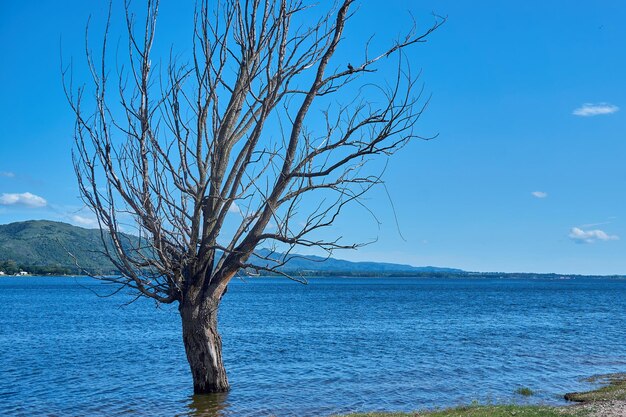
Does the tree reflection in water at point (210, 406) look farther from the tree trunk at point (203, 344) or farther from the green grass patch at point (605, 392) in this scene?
the green grass patch at point (605, 392)

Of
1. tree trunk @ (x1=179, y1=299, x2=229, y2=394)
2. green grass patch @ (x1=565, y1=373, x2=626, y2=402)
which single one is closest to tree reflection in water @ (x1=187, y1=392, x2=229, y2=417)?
tree trunk @ (x1=179, y1=299, x2=229, y2=394)

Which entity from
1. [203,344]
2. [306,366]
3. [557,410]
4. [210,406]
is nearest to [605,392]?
[557,410]

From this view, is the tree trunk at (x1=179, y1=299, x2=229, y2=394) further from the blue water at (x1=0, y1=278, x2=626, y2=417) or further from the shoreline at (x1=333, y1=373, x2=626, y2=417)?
the shoreline at (x1=333, y1=373, x2=626, y2=417)

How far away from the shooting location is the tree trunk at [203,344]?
15.0 m

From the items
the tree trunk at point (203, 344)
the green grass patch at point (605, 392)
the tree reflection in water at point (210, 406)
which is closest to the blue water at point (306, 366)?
the tree reflection in water at point (210, 406)

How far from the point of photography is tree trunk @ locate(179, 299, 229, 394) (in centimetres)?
1498

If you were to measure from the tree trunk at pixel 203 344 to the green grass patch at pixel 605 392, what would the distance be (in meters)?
10.8

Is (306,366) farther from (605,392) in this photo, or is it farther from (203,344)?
(203,344)

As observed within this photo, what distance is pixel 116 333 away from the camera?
49.0 meters

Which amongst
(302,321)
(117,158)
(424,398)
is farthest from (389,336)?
A: (117,158)

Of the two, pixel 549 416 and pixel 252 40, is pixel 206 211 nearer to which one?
pixel 252 40

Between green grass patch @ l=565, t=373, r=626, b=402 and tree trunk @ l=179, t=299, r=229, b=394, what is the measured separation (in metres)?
10.8

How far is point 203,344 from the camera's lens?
1517 centimetres

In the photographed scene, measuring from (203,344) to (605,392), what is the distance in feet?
42.9
